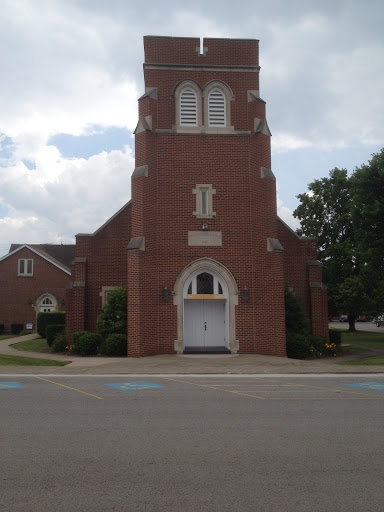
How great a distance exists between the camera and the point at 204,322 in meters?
21.1

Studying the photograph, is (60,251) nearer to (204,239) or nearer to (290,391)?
(204,239)

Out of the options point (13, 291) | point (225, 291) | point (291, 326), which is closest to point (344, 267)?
point (291, 326)

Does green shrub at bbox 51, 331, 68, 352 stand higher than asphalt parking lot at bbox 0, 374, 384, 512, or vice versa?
green shrub at bbox 51, 331, 68, 352

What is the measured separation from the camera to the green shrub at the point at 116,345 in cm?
1992

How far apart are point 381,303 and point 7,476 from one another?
32.7 metres

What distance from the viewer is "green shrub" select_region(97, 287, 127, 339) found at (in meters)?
21.0

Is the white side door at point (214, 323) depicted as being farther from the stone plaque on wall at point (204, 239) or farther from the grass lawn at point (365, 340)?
the grass lawn at point (365, 340)

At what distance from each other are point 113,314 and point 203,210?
19.1ft

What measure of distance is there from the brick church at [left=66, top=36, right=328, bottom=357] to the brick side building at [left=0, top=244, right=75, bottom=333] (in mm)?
23312

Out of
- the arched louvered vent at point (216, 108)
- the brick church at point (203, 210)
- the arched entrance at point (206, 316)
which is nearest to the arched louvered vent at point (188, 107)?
the brick church at point (203, 210)

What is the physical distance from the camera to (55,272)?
4219cm

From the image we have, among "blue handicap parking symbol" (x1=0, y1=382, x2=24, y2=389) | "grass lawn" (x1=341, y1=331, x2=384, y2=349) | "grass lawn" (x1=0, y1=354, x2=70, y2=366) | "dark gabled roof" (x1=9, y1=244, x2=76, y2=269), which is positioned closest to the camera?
"blue handicap parking symbol" (x1=0, y1=382, x2=24, y2=389)

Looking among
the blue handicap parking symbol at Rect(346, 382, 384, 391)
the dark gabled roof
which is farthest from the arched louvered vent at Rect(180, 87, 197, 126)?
the dark gabled roof

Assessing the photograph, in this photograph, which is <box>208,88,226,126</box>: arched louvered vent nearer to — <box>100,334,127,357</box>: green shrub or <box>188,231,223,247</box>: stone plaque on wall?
<box>188,231,223,247</box>: stone plaque on wall
